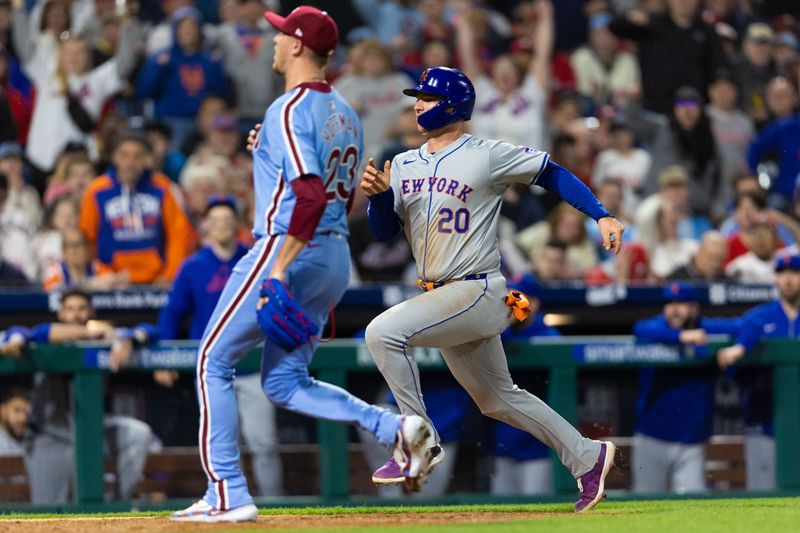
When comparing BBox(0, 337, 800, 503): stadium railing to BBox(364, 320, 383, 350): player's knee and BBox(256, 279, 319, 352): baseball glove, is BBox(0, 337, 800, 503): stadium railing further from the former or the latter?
BBox(256, 279, 319, 352): baseball glove

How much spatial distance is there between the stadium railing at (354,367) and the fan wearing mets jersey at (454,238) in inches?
74.8

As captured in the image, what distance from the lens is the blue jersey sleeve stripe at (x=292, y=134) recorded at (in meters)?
5.20

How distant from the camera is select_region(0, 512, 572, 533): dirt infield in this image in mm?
5406

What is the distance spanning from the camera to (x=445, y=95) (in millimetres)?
5789

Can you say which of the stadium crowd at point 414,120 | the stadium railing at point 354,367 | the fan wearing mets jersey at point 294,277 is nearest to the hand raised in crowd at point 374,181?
the fan wearing mets jersey at point 294,277

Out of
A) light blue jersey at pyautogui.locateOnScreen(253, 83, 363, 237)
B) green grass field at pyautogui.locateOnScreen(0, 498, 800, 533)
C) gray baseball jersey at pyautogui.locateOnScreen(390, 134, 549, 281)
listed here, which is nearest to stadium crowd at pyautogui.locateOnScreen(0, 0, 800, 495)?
green grass field at pyautogui.locateOnScreen(0, 498, 800, 533)

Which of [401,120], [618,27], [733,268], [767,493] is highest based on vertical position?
[618,27]

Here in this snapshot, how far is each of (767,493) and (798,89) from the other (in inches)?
214

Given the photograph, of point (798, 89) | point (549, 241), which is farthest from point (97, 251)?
point (798, 89)

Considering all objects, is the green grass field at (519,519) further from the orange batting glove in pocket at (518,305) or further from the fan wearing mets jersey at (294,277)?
the orange batting glove in pocket at (518,305)

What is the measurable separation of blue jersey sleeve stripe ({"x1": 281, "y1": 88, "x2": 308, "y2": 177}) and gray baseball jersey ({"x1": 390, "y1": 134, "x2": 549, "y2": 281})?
0.66 m

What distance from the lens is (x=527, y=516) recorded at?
595cm

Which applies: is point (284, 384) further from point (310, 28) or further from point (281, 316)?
point (310, 28)

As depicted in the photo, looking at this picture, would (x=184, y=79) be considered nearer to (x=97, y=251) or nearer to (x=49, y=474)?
(x=97, y=251)
